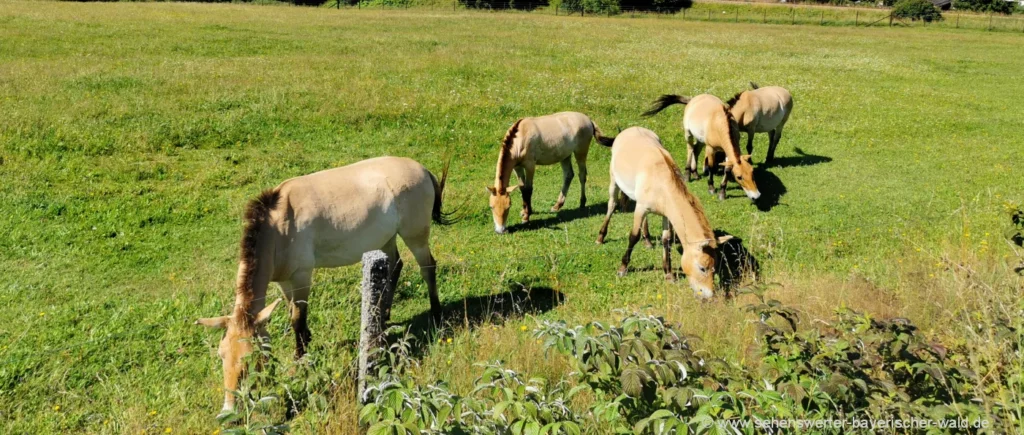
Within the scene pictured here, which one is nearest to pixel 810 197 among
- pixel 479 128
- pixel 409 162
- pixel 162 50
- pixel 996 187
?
pixel 996 187

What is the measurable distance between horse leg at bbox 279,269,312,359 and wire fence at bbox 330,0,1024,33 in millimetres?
48791

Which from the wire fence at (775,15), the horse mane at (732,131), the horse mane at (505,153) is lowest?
the horse mane at (505,153)

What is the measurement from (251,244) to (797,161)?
495 inches

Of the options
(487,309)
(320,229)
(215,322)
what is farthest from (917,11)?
(215,322)

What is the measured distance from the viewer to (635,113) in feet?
55.8

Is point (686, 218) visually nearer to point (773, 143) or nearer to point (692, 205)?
point (692, 205)

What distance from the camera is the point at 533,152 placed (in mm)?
10875

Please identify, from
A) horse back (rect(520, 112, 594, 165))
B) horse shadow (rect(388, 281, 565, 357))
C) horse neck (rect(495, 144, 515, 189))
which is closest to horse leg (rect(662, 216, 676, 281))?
horse shadow (rect(388, 281, 565, 357))

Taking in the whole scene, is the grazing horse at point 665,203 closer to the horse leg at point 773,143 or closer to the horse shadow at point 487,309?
the horse shadow at point 487,309

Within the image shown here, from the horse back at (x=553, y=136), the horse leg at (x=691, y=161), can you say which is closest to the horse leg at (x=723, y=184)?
the horse leg at (x=691, y=161)

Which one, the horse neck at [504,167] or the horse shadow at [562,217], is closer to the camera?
the horse neck at [504,167]

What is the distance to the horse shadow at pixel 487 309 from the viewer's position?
6.62m

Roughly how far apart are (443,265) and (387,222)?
178 centimetres

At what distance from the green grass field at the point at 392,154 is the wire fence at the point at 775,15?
27.2 metres
